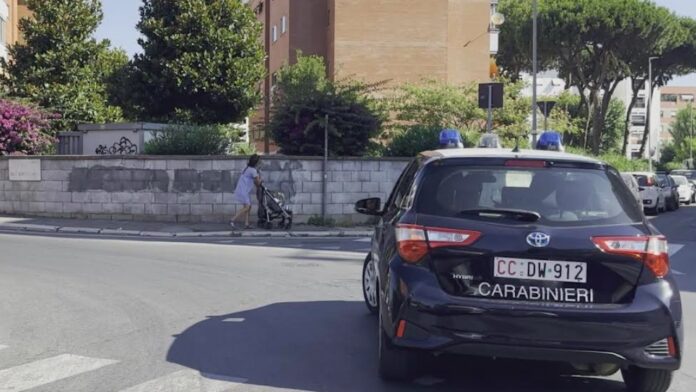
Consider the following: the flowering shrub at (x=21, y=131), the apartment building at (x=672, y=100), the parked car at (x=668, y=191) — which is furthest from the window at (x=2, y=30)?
the apartment building at (x=672, y=100)

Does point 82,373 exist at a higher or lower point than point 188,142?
lower

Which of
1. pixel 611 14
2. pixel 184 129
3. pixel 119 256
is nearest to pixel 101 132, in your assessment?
pixel 184 129

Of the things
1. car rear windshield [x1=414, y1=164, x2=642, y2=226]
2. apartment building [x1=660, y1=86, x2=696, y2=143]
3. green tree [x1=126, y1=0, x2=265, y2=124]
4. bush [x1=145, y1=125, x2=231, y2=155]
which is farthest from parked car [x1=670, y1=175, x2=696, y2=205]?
apartment building [x1=660, y1=86, x2=696, y2=143]

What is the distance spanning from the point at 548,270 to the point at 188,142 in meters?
16.4

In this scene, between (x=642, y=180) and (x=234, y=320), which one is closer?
(x=234, y=320)

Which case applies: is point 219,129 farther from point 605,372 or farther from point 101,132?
point 605,372

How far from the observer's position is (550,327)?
5.05 m

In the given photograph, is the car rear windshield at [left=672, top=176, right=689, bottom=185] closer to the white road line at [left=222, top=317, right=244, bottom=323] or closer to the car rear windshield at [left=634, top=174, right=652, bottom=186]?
the car rear windshield at [left=634, top=174, right=652, bottom=186]

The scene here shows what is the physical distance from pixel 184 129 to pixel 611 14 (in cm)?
2983

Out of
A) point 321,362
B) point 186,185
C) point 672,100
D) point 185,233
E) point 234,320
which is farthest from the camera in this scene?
point 672,100

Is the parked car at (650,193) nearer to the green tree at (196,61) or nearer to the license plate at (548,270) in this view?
the green tree at (196,61)

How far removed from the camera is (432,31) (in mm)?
38906

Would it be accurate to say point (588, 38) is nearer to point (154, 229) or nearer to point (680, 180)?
point (680, 180)

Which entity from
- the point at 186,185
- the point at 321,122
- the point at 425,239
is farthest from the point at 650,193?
the point at 425,239
